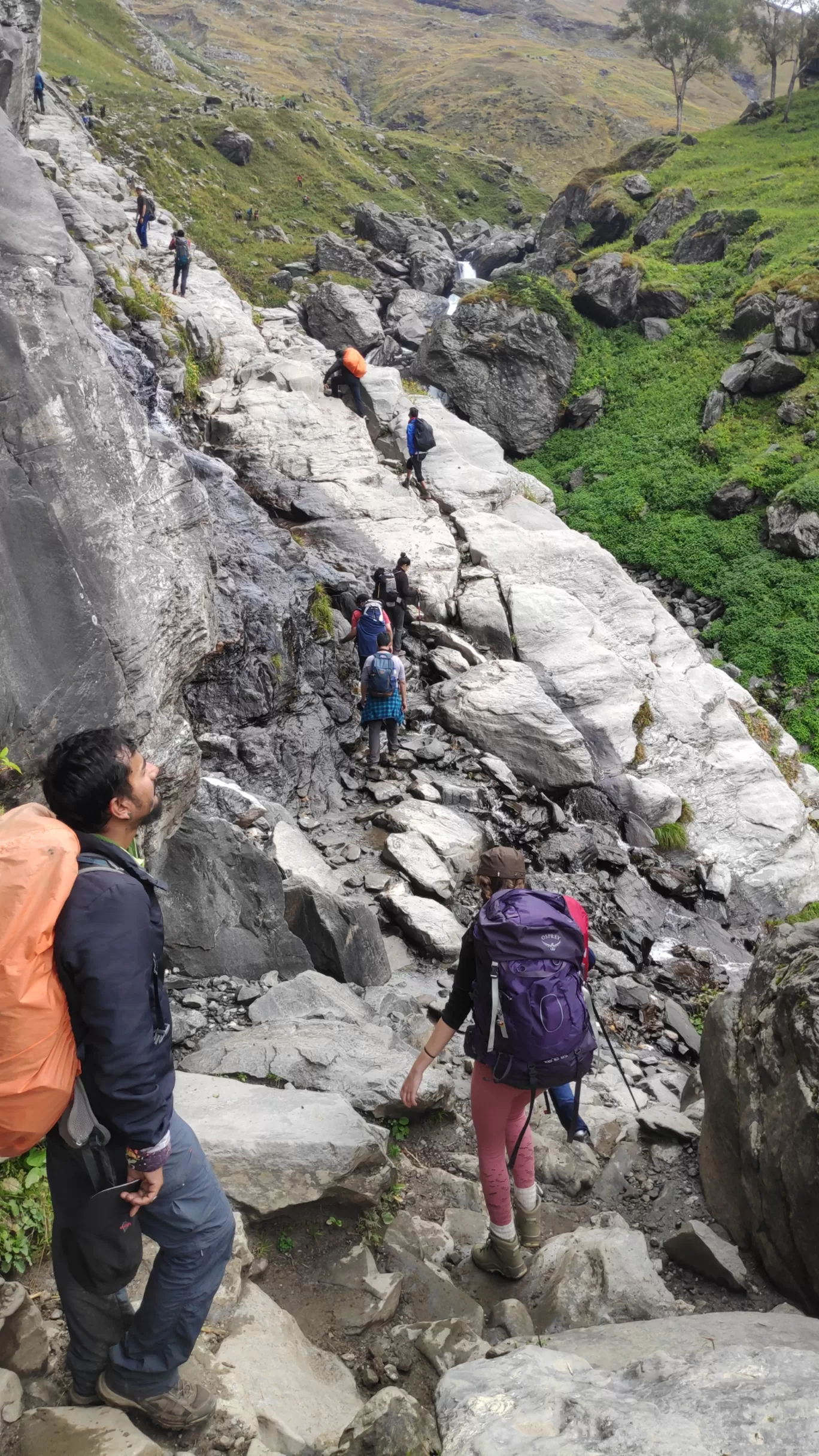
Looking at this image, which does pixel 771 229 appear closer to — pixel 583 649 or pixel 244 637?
pixel 583 649

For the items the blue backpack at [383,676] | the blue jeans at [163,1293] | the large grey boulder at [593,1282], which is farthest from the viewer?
the blue backpack at [383,676]

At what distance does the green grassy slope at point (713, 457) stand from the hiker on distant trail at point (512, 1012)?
17755mm

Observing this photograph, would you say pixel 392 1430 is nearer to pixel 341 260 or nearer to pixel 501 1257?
pixel 501 1257

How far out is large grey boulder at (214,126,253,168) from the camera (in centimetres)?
5453

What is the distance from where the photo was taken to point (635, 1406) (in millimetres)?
3088

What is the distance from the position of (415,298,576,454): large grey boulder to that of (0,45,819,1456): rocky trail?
475 inches

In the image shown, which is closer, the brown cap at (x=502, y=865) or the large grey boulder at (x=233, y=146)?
the brown cap at (x=502, y=865)

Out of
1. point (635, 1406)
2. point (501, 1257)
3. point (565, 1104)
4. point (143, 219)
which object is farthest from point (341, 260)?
point (635, 1406)

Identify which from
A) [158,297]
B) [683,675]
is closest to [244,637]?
[683,675]

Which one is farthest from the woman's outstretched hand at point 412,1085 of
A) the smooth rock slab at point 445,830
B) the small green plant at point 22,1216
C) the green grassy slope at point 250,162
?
the green grassy slope at point 250,162

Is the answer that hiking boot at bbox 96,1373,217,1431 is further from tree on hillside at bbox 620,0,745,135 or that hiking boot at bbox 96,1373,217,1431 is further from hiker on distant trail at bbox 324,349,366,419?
tree on hillside at bbox 620,0,745,135

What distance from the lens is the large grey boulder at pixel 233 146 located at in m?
54.5

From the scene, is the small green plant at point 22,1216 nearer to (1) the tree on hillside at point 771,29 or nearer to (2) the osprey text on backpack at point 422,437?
(2) the osprey text on backpack at point 422,437

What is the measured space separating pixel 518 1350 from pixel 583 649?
14.6m
